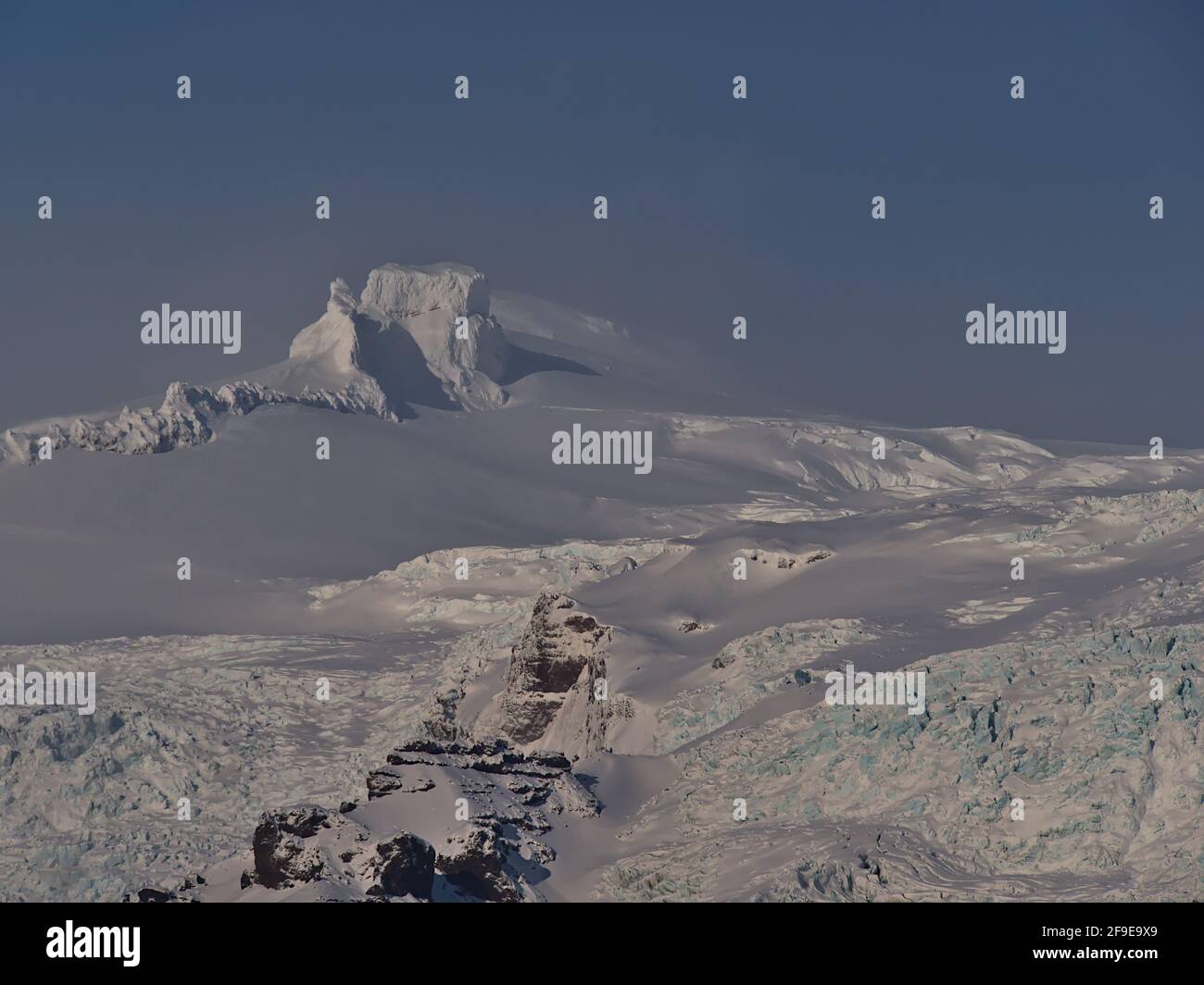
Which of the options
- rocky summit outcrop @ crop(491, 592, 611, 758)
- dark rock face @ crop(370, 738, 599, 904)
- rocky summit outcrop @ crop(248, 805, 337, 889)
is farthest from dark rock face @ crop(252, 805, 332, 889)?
rocky summit outcrop @ crop(491, 592, 611, 758)

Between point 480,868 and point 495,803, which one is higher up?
point 495,803

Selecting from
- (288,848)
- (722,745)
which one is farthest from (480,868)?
(722,745)

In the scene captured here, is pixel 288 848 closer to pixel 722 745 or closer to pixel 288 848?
Result: pixel 288 848

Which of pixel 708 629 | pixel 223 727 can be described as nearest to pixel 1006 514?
pixel 708 629

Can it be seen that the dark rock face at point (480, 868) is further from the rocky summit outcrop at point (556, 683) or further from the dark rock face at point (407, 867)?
the rocky summit outcrop at point (556, 683)

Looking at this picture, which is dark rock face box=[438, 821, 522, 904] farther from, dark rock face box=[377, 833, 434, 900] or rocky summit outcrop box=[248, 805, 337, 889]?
rocky summit outcrop box=[248, 805, 337, 889]

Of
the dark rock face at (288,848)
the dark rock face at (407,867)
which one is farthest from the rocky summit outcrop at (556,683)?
the dark rock face at (288,848)
